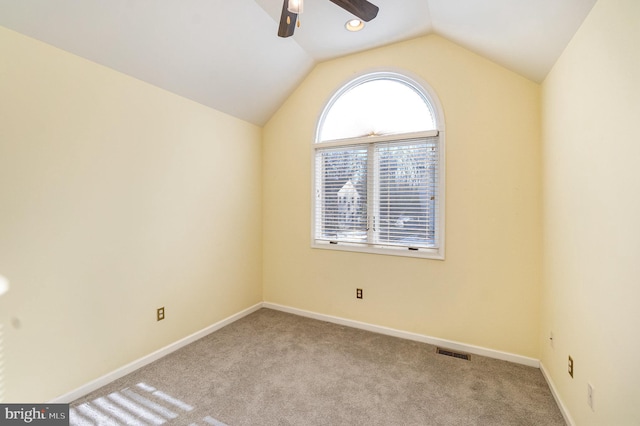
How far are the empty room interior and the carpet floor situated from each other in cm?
18

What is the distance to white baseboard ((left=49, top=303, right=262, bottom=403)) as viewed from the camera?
72.0 inches

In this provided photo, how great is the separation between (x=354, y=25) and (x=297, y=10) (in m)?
1.21

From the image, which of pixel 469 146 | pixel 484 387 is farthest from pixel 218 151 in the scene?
pixel 484 387

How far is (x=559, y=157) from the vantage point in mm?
1821

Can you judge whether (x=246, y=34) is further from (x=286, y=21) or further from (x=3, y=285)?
(x=3, y=285)

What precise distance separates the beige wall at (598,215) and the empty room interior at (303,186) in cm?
1

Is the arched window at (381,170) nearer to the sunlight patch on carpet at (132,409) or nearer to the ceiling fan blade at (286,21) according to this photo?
the ceiling fan blade at (286,21)

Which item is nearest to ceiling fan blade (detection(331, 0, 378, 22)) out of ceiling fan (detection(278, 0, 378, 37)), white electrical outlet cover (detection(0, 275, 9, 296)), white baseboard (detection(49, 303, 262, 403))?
ceiling fan (detection(278, 0, 378, 37))

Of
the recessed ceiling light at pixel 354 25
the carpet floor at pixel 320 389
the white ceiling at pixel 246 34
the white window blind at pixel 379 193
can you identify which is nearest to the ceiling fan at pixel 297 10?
the white ceiling at pixel 246 34

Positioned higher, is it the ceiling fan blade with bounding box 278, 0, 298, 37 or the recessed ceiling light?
the recessed ceiling light

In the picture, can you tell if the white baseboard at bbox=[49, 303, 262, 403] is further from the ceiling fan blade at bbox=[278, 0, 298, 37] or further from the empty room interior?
the ceiling fan blade at bbox=[278, 0, 298, 37]

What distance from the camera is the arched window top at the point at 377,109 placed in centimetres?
270

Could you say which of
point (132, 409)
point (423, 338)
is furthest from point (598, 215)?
point (132, 409)

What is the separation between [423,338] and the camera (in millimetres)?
2635
